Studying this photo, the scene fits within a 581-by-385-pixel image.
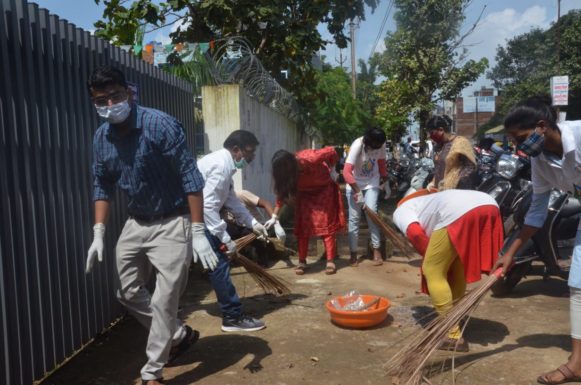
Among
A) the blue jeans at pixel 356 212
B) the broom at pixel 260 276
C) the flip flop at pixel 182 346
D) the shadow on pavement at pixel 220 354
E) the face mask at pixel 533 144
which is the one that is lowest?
the shadow on pavement at pixel 220 354

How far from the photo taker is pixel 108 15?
8930mm

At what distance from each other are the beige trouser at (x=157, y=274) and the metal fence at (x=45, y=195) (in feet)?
0.76

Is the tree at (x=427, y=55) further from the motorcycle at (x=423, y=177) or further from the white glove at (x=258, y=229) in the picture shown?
the white glove at (x=258, y=229)

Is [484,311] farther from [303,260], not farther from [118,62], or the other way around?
[118,62]

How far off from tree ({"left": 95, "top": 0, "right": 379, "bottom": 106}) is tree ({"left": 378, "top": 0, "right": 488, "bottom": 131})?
1068cm

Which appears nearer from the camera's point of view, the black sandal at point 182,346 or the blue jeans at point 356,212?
the black sandal at point 182,346

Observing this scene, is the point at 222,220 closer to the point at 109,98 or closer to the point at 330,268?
the point at 109,98

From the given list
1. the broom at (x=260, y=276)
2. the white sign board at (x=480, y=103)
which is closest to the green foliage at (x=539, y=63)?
the white sign board at (x=480, y=103)

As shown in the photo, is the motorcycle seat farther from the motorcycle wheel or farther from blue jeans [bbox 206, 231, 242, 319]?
blue jeans [bbox 206, 231, 242, 319]

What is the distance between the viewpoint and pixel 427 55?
19062 mm

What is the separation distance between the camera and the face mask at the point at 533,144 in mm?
3000

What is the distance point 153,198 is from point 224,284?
1147 mm

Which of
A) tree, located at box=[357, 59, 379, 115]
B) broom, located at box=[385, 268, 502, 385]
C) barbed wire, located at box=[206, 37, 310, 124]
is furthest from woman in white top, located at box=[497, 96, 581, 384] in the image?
tree, located at box=[357, 59, 379, 115]

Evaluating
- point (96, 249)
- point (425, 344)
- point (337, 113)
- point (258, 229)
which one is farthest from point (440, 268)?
point (337, 113)
